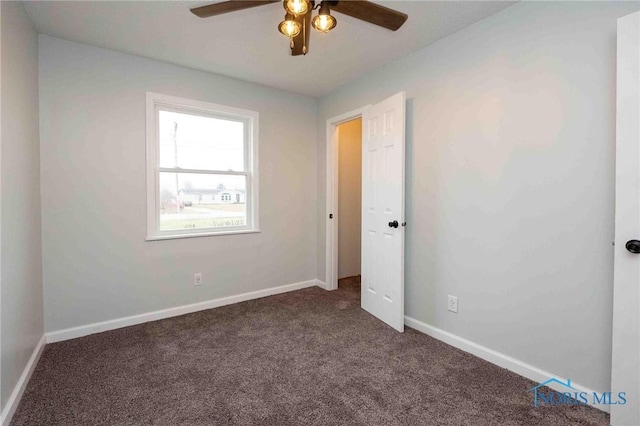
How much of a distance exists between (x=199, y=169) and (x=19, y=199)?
1495mm

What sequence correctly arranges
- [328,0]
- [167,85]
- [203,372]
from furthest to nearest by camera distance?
[167,85]
[203,372]
[328,0]

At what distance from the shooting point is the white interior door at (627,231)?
149cm

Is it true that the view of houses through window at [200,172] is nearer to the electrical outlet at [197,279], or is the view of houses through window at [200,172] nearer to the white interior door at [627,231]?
the electrical outlet at [197,279]

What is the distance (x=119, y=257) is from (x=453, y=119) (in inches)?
124

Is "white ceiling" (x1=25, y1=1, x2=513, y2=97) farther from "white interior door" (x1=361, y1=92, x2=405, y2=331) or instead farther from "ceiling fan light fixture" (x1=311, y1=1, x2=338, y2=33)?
"ceiling fan light fixture" (x1=311, y1=1, x2=338, y2=33)

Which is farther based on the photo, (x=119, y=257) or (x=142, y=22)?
(x=119, y=257)

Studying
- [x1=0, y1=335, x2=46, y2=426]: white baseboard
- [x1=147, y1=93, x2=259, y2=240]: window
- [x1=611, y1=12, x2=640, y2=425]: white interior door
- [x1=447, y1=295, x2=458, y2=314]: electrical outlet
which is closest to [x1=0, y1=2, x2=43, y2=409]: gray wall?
[x1=0, y1=335, x2=46, y2=426]: white baseboard

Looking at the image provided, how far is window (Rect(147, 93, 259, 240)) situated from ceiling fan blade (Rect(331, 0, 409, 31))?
2024mm

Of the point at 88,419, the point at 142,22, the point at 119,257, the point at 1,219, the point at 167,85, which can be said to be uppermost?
the point at 142,22

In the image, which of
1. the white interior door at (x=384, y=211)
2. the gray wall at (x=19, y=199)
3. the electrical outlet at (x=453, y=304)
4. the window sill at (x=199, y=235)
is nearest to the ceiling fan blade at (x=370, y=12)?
the white interior door at (x=384, y=211)

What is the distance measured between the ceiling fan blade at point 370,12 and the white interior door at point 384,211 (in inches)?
35.6

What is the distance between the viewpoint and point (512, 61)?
2062mm

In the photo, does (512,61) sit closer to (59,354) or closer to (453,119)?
(453,119)

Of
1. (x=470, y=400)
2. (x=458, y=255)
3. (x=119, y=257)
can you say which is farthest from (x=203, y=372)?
(x=458, y=255)
